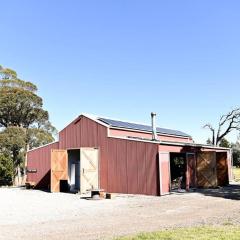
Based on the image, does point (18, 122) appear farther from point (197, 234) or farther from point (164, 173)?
point (197, 234)

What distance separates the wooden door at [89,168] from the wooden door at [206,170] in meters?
7.36

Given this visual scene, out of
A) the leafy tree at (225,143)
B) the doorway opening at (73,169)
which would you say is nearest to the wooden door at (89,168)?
the doorway opening at (73,169)

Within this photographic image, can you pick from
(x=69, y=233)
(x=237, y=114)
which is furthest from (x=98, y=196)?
(x=237, y=114)

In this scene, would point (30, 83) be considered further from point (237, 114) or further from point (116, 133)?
point (237, 114)

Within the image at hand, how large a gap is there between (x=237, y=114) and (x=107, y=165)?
116ft

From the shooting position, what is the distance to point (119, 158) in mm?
24719

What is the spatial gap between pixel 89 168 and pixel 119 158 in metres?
2.25

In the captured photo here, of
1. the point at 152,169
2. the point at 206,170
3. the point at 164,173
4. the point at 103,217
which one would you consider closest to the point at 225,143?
the point at 206,170

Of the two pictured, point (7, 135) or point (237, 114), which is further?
point (237, 114)

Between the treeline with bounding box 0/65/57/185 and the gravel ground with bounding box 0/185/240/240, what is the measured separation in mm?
20065

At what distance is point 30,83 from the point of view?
41.2 m

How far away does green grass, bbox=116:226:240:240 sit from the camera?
29.2 feet

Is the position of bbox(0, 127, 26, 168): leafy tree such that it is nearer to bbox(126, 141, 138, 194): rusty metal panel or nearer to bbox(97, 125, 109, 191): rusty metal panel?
bbox(97, 125, 109, 191): rusty metal panel

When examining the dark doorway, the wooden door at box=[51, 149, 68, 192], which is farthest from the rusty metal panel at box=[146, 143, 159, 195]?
the wooden door at box=[51, 149, 68, 192]
